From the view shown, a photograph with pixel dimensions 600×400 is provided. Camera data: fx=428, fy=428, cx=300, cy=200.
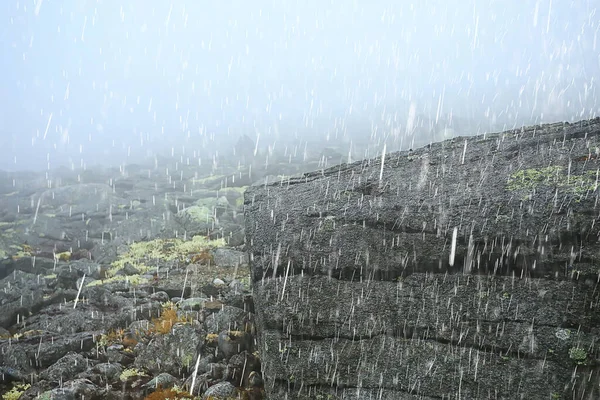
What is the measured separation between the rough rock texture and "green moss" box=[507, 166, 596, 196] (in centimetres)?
3

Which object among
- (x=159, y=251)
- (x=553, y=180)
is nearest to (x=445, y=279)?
(x=553, y=180)

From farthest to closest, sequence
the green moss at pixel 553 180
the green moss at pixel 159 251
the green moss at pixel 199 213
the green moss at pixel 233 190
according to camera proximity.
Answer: the green moss at pixel 233 190, the green moss at pixel 199 213, the green moss at pixel 159 251, the green moss at pixel 553 180

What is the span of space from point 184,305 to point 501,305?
9881 millimetres

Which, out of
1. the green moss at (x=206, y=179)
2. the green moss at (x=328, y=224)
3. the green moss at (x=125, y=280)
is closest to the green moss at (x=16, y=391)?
→ the green moss at (x=125, y=280)

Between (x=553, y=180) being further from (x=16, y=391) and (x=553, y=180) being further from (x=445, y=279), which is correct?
(x=16, y=391)

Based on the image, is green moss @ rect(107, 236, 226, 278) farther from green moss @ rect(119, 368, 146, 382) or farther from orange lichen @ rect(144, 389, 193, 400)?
orange lichen @ rect(144, 389, 193, 400)

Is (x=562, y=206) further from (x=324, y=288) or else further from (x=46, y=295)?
(x=46, y=295)

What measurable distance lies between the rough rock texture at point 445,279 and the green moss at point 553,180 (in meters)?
0.03

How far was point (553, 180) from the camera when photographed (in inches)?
302

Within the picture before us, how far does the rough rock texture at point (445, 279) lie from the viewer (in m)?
6.74

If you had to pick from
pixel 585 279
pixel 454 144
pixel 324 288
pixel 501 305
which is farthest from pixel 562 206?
pixel 324 288

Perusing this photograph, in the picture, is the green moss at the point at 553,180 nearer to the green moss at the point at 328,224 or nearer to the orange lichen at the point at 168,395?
the green moss at the point at 328,224

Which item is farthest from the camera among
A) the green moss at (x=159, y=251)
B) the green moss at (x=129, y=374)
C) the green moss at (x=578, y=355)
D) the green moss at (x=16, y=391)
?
the green moss at (x=159, y=251)

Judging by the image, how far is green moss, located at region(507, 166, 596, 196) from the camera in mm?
7309
